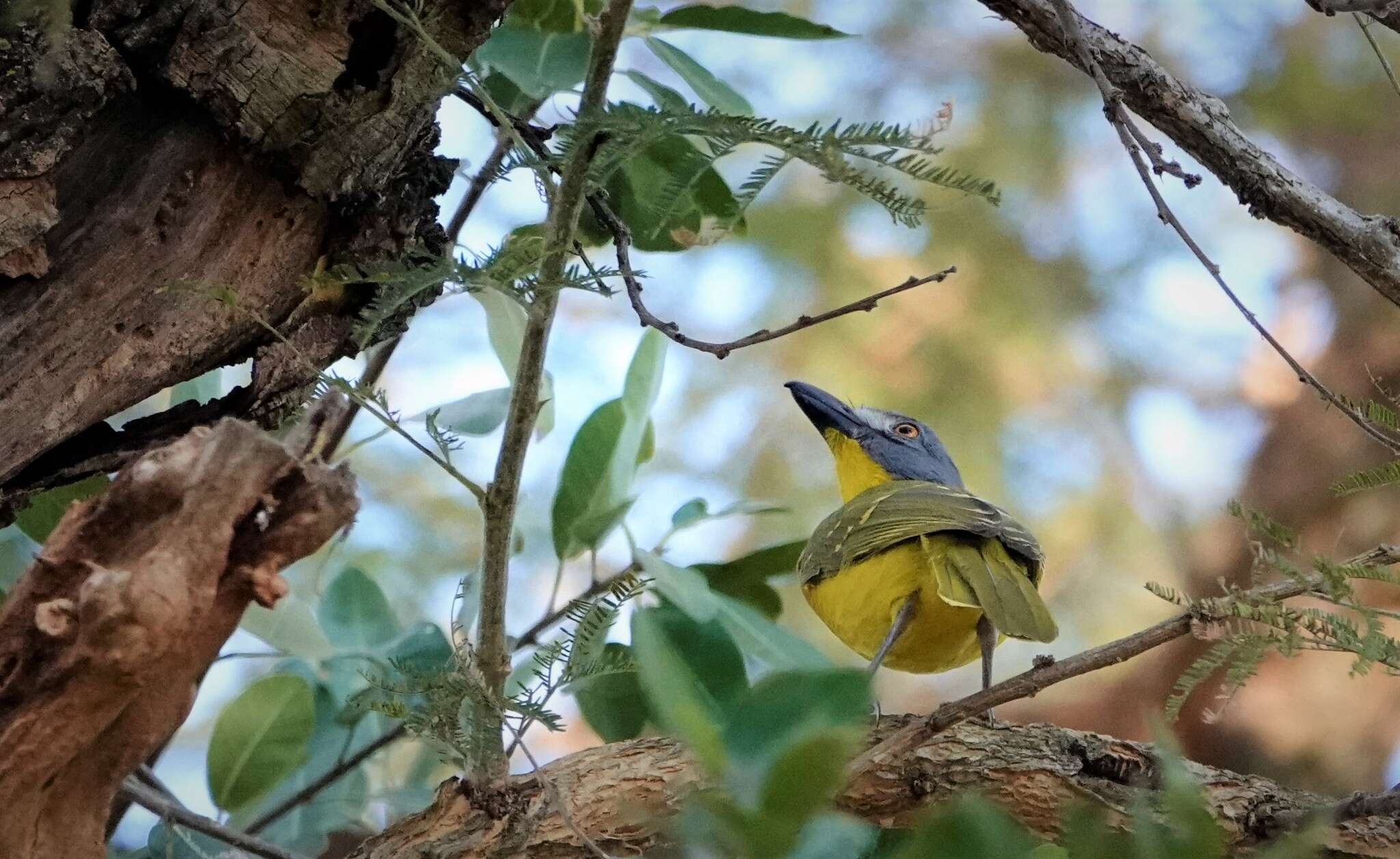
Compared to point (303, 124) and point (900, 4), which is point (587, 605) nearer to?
point (303, 124)

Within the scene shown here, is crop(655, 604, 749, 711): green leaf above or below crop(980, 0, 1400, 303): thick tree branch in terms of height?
below

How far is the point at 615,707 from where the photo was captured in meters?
1.55

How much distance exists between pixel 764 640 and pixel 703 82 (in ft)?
2.09

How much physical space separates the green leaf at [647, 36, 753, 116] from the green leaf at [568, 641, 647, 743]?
2.16 ft

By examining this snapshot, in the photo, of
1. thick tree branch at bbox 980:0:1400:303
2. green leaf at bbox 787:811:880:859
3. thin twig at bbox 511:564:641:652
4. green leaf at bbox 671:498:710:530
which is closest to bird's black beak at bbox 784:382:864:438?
green leaf at bbox 671:498:710:530

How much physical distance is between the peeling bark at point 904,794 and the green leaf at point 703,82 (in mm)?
689

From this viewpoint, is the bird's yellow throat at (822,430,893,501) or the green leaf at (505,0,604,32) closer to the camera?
the green leaf at (505,0,604,32)

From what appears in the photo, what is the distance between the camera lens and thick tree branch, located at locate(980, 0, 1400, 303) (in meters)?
1.16

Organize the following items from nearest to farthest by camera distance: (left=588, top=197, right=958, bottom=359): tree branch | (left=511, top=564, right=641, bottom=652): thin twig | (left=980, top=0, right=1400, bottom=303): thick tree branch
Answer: (left=588, top=197, right=958, bottom=359): tree branch
(left=980, top=0, right=1400, bottom=303): thick tree branch
(left=511, top=564, right=641, bottom=652): thin twig

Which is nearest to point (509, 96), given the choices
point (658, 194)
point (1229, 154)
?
point (658, 194)

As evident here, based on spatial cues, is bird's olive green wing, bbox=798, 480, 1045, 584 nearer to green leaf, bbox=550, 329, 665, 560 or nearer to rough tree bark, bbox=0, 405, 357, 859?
green leaf, bbox=550, 329, 665, 560

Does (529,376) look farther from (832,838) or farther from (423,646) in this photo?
(423,646)

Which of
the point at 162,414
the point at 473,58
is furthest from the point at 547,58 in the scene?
the point at 162,414

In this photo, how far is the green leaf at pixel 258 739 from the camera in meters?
1.63
